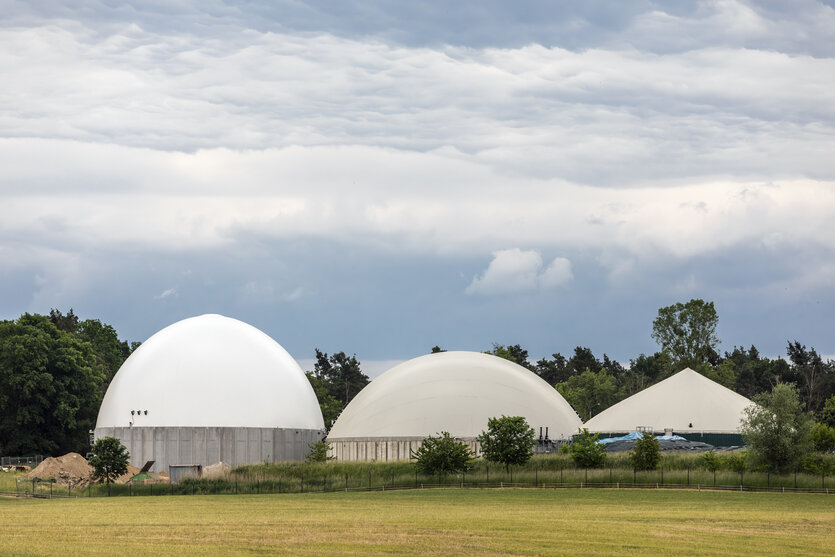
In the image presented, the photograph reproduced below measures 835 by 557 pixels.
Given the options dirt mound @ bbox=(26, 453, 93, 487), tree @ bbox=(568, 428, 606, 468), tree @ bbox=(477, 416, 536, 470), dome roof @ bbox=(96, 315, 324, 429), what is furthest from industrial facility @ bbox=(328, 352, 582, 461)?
dirt mound @ bbox=(26, 453, 93, 487)

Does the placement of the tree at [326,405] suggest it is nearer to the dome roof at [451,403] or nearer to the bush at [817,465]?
the dome roof at [451,403]

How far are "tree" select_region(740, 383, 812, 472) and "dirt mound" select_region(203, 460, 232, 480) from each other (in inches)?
1525

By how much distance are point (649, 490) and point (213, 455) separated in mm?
41336

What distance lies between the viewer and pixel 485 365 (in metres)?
97.4

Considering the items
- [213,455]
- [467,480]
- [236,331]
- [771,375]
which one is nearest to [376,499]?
[467,480]

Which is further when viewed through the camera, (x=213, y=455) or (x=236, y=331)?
(x=236, y=331)

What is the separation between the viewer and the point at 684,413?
102 m

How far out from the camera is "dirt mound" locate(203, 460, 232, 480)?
81569 millimetres

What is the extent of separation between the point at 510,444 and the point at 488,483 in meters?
5.37

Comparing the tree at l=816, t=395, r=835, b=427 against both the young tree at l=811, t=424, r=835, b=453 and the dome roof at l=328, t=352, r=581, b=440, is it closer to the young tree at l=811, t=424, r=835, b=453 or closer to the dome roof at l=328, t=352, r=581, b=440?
the young tree at l=811, t=424, r=835, b=453

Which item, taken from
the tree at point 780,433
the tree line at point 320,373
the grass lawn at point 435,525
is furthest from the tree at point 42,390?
the tree at point 780,433

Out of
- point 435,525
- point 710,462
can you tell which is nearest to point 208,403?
point 710,462

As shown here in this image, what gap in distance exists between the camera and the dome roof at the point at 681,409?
10094 centimetres

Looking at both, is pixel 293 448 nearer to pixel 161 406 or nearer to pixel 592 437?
pixel 161 406
